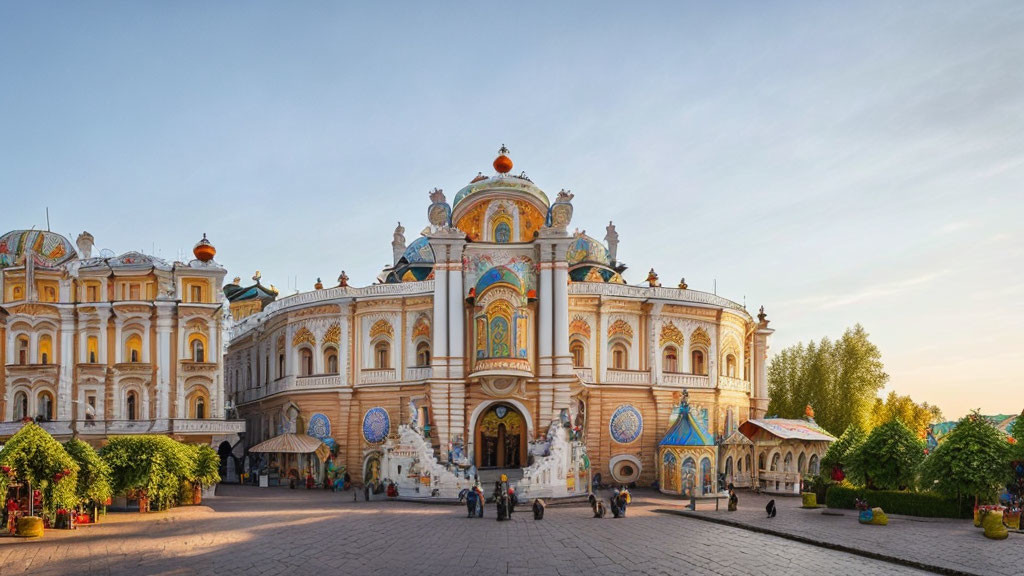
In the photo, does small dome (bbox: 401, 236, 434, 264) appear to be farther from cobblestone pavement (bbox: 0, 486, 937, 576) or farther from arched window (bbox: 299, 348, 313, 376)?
cobblestone pavement (bbox: 0, 486, 937, 576)

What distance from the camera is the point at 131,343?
140 ft

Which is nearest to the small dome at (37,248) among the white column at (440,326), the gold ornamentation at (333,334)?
the gold ornamentation at (333,334)

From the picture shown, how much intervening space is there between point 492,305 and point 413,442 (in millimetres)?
6998

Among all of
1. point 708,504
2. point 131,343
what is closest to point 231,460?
point 131,343

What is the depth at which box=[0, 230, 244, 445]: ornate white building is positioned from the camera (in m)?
41.3

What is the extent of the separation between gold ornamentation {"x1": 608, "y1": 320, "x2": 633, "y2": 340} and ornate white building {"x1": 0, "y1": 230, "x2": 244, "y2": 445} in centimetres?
1902

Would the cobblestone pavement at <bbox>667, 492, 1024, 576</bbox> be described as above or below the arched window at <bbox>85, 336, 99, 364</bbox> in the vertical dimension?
below

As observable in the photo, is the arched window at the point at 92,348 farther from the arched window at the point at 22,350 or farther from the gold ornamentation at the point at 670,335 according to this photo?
the gold ornamentation at the point at 670,335

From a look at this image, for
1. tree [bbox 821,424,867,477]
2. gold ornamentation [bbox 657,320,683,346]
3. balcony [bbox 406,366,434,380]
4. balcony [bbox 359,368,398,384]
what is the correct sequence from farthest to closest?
gold ornamentation [bbox 657,320,683,346], balcony [bbox 359,368,398,384], balcony [bbox 406,366,434,380], tree [bbox 821,424,867,477]

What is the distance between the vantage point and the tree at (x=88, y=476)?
27.8 meters

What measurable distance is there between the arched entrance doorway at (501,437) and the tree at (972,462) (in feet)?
57.4

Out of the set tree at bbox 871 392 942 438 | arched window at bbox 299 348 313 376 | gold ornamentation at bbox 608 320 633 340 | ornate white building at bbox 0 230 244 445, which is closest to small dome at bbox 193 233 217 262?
ornate white building at bbox 0 230 244 445

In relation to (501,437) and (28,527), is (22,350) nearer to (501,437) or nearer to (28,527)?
(28,527)

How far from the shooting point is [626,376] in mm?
44812
